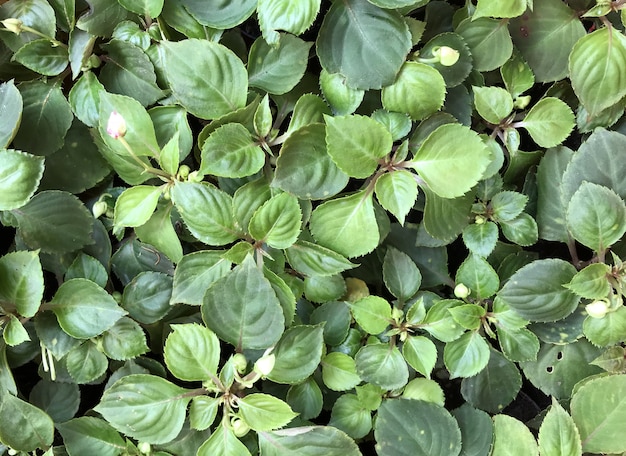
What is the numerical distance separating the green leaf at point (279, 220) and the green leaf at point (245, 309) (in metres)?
0.05

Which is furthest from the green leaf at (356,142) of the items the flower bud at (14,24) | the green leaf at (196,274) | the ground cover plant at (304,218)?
the flower bud at (14,24)

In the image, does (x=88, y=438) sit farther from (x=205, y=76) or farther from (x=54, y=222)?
(x=205, y=76)

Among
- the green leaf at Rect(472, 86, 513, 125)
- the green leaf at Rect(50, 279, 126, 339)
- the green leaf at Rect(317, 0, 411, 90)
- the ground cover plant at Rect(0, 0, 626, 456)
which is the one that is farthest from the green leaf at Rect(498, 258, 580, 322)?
the green leaf at Rect(50, 279, 126, 339)

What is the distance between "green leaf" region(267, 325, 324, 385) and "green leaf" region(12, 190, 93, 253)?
1.08 feet

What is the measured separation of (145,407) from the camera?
71cm

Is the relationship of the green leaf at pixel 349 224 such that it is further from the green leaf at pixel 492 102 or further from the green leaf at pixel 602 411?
the green leaf at pixel 602 411

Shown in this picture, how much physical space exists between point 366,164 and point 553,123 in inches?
11.6

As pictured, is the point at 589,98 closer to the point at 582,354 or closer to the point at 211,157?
the point at 582,354

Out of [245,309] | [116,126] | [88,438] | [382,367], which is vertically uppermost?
[116,126]

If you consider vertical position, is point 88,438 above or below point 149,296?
below

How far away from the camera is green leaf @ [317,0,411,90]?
0.69m

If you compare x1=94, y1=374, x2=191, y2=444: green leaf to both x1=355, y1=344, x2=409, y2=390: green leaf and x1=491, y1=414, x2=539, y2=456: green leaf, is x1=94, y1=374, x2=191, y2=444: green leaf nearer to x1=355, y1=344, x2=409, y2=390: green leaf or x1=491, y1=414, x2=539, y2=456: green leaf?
x1=355, y1=344, x2=409, y2=390: green leaf

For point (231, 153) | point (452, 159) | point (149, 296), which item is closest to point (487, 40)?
point (452, 159)

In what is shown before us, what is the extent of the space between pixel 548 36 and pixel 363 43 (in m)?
0.28
